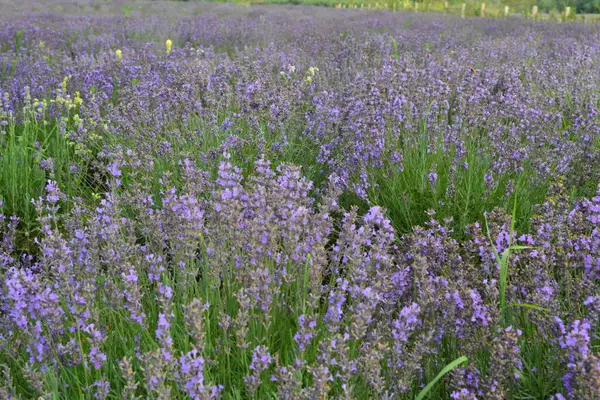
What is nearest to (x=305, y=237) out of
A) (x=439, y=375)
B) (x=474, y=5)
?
(x=439, y=375)

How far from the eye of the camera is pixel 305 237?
7.43 feet

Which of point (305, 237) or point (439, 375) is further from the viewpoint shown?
point (305, 237)

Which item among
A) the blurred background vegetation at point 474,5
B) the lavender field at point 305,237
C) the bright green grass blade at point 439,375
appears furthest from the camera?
the blurred background vegetation at point 474,5

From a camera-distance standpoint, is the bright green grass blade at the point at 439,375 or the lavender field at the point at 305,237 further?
the lavender field at the point at 305,237

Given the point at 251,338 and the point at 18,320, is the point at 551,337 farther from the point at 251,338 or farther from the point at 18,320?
the point at 18,320

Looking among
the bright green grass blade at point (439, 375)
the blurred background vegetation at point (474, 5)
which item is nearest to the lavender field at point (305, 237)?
the bright green grass blade at point (439, 375)

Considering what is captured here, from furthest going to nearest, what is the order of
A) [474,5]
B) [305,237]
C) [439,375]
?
1. [474,5]
2. [305,237]
3. [439,375]

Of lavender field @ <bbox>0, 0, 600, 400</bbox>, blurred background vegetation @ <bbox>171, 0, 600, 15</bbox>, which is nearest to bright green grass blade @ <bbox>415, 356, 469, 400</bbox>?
lavender field @ <bbox>0, 0, 600, 400</bbox>

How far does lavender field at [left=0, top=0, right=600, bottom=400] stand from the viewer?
Answer: 1.74 meters

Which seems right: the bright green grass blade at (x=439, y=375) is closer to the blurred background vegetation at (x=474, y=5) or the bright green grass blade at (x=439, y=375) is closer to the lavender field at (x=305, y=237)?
the lavender field at (x=305, y=237)

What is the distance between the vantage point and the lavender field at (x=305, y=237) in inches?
68.3

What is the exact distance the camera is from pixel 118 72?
5.38 m

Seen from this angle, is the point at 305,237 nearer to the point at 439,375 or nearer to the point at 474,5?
the point at 439,375

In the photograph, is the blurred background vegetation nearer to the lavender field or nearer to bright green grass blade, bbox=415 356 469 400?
the lavender field
